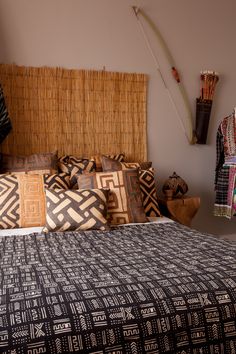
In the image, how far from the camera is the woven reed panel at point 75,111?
9.96 ft

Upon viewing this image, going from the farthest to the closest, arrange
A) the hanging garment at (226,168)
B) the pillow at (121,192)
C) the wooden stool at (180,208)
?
the hanging garment at (226,168), the wooden stool at (180,208), the pillow at (121,192)

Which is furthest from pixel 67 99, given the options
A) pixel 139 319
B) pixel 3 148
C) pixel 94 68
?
pixel 139 319

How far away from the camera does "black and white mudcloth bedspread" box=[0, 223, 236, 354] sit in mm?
1099

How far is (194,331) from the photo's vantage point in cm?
123

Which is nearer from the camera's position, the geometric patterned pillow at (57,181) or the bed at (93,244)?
the bed at (93,244)

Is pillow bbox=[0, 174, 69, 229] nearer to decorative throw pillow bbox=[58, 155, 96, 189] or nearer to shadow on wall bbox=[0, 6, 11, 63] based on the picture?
decorative throw pillow bbox=[58, 155, 96, 189]

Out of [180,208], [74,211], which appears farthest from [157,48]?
[74,211]

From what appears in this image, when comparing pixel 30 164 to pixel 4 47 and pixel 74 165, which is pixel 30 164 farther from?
pixel 4 47

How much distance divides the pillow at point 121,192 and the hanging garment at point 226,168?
40.8 inches

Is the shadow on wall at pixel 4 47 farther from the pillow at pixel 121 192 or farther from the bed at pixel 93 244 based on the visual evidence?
the pillow at pixel 121 192

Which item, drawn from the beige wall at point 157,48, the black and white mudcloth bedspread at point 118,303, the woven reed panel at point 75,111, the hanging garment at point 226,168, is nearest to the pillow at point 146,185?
the woven reed panel at point 75,111

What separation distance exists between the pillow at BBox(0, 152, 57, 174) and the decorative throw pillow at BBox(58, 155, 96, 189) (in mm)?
93

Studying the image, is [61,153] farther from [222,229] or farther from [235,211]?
[222,229]

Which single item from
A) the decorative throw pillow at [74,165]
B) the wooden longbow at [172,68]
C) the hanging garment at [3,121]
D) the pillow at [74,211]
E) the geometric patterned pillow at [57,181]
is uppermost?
the wooden longbow at [172,68]
